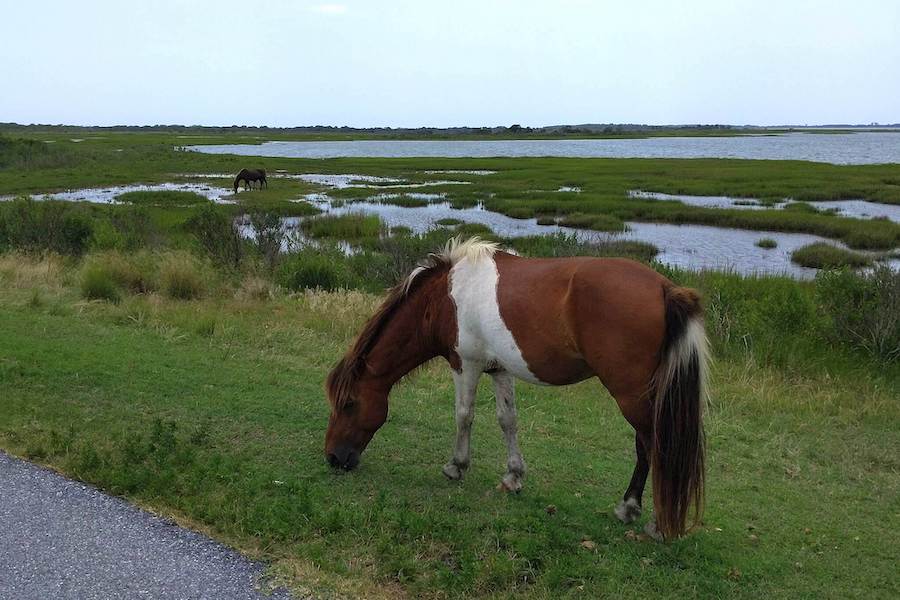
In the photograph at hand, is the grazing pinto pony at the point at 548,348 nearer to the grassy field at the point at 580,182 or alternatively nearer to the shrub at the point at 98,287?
the shrub at the point at 98,287

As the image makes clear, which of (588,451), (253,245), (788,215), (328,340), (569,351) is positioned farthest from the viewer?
(788,215)

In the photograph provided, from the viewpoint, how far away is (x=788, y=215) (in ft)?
91.1

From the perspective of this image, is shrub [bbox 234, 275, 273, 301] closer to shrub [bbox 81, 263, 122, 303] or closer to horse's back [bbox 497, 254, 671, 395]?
shrub [bbox 81, 263, 122, 303]

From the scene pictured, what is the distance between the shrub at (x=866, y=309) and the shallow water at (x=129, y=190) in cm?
2739

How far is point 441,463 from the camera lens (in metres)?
5.20

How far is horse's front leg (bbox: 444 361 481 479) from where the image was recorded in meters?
4.63

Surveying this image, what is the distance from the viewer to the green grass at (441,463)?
143 inches

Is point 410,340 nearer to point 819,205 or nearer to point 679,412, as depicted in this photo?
point 679,412

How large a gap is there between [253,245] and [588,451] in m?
12.7

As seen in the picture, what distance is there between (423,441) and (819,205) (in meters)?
32.3

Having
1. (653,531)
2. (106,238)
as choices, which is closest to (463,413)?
(653,531)

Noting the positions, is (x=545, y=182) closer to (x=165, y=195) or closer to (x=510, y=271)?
(x=165, y=195)

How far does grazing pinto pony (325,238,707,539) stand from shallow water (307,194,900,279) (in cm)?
1376

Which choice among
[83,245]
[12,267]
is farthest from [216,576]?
[83,245]
